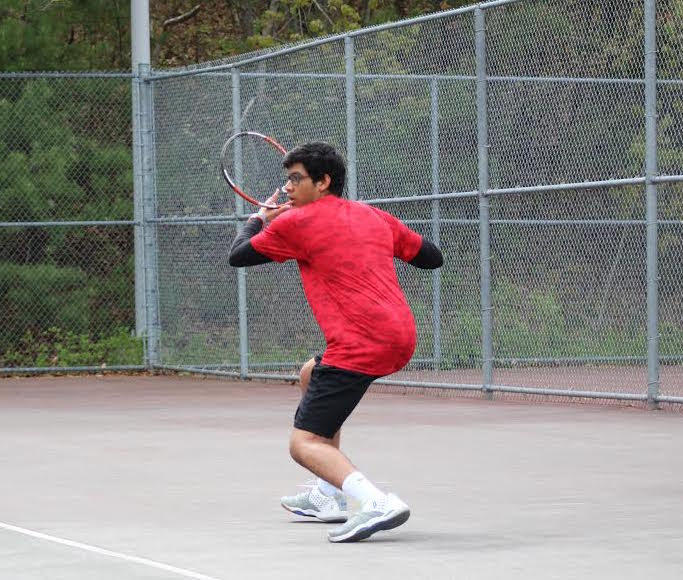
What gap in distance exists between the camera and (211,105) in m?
17.6

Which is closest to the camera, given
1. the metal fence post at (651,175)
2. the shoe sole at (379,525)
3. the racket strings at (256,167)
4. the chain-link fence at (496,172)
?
the shoe sole at (379,525)

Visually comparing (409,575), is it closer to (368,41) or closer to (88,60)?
(368,41)

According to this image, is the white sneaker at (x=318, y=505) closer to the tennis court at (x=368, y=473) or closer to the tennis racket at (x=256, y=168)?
the tennis court at (x=368, y=473)

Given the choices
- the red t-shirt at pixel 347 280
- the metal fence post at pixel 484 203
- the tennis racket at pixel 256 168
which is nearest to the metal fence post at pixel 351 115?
the tennis racket at pixel 256 168

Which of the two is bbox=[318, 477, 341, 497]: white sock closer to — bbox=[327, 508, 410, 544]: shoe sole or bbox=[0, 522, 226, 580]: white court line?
bbox=[327, 508, 410, 544]: shoe sole

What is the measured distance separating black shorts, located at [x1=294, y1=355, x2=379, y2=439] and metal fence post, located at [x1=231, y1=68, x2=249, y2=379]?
9.75m

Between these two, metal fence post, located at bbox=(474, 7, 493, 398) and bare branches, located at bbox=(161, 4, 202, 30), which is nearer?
metal fence post, located at bbox=(474, 7, 493, 398)

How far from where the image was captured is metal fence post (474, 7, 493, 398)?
14367 millimetres

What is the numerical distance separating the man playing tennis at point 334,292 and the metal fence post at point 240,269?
9588mm

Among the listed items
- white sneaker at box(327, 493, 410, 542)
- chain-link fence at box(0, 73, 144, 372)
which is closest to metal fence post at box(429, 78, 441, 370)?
chain-link fence at box(0, 73, 144, 372)

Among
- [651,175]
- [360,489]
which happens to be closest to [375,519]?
[360,489]

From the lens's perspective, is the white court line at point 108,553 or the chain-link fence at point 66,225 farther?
the chain-link fence at point 66,225

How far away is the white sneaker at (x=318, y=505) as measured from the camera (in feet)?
25.2

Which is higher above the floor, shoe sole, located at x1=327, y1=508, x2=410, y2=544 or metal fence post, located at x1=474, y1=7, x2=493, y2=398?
metal fence post, located at x1=474, y1=7, x2=493, y2=398
